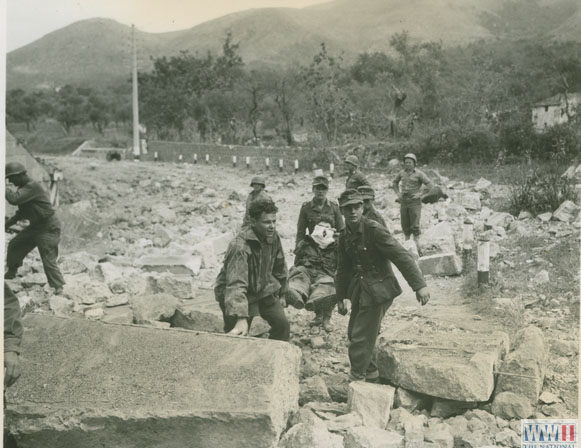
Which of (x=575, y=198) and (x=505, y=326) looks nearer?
(x=505, y=326)

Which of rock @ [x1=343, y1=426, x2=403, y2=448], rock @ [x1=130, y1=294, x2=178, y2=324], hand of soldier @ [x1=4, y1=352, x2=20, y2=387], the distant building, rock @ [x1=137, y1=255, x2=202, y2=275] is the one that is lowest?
rock @ [x1=343, y1=426, x2=403, y2=448]

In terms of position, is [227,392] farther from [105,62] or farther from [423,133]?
[105,62]

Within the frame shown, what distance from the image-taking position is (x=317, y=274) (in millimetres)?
5523

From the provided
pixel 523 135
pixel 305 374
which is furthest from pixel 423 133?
pixel 305 374

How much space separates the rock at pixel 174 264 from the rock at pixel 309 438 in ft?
15.4

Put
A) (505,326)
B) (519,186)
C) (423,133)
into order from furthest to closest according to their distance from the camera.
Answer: (423,133) → (519,186) → (505,326)

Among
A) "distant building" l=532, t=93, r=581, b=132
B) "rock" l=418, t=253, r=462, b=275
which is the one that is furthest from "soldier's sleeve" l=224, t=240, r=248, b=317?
"distant building" l=532, t=93, r=581, b=132

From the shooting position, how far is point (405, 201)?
8031 millimetres

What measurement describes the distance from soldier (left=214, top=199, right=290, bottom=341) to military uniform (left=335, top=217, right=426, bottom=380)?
547 mm

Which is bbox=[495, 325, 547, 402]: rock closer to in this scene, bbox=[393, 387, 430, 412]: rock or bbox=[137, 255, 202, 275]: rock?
bbox=[393, 387, 430, 412]: rock

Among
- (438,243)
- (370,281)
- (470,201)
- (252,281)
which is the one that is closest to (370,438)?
(370,281)

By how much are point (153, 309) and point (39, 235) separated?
237cm

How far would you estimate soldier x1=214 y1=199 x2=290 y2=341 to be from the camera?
388 cm

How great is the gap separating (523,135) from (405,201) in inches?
395
